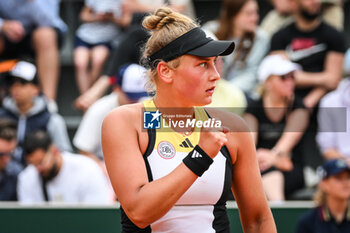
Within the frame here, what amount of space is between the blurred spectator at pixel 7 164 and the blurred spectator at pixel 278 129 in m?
1.97

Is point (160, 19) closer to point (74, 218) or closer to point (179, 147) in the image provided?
point (179, 147)

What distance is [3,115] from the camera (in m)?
5.83

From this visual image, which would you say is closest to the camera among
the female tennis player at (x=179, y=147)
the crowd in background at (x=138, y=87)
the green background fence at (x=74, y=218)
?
the female tennis player at (x=179, y=147)

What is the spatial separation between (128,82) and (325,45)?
76.4 inches

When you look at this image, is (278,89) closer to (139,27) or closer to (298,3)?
(298,3)

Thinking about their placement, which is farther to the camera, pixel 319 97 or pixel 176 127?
pixel 319 97

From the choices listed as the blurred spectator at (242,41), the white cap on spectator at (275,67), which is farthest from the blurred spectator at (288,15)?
the white cap on spectator at (275,67)

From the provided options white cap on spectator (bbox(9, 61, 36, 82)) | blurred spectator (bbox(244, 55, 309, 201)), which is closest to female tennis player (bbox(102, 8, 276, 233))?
blurred spectator (bbox(244, 55, 309, 201))

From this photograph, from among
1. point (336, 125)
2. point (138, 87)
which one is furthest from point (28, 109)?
point (336, 125)

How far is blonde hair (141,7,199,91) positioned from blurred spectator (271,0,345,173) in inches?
142

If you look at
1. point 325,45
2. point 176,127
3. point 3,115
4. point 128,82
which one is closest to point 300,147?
point 325,45

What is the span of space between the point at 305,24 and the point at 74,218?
275cm

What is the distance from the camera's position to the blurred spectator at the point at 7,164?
534 centimetres

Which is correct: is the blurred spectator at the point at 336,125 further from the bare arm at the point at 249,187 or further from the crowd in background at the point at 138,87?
the bare arm at the point at 249,187
